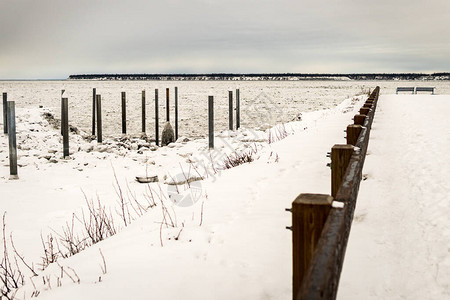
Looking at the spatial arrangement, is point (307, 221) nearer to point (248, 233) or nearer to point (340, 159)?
point (340, 159)

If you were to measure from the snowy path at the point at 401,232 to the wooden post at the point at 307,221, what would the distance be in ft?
3.25

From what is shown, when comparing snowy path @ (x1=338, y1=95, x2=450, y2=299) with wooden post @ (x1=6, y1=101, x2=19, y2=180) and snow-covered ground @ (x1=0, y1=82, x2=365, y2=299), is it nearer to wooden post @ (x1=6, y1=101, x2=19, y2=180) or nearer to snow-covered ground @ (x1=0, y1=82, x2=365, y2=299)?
snow-covered ground @ (x1=0, y1=82, x2=365, y2=299)

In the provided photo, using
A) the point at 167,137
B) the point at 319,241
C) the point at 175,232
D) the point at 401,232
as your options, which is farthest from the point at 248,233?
the point at 167,137

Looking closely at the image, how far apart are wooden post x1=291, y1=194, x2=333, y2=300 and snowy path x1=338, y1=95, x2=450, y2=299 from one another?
99 centimetres

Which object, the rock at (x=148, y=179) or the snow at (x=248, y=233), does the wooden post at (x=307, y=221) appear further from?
the rock at (x=148, y=179)

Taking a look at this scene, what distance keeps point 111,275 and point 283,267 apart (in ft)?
4.35

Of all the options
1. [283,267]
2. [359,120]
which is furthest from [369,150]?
Result: [283,267]

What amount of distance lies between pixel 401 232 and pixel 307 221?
2.37 meters

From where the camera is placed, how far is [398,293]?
311 cm

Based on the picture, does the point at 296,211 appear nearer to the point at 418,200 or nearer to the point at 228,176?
the point at 418,200

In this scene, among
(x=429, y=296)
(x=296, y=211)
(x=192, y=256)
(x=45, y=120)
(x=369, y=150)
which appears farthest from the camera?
(x=45, y=120)

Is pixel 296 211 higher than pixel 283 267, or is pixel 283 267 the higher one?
pixel 296 211

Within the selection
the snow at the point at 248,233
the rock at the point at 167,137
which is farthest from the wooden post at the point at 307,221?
the rock at the point at 167,137

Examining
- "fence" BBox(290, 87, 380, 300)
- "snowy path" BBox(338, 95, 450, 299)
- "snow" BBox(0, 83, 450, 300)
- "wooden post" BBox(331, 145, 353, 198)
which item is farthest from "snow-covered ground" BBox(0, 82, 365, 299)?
"fence" BBox(290, 87, 380, 300)
